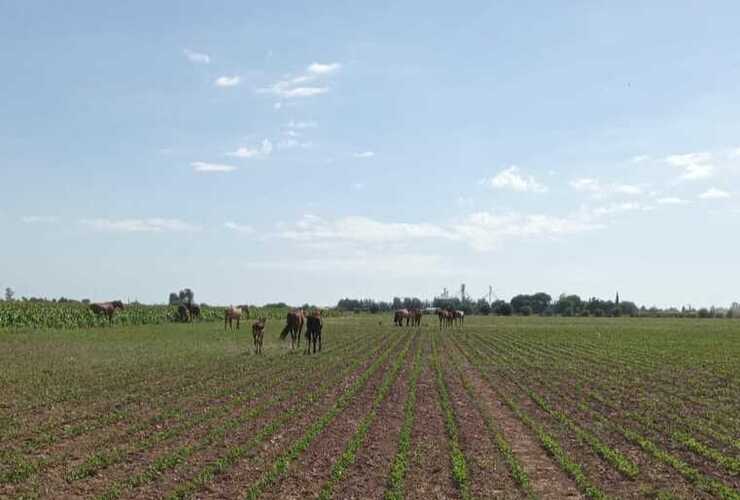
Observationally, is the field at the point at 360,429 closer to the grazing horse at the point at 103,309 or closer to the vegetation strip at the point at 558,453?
the vegetation strip at the point at 558,453

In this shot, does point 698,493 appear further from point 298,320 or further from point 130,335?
point 130,335

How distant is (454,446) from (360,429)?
2096 millimetres

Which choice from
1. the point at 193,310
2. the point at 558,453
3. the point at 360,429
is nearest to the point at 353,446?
the point at 360,429

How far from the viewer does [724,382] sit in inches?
867

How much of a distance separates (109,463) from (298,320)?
21.7 metres

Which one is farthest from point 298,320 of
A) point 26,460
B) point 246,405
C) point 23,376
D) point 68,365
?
point 26,460

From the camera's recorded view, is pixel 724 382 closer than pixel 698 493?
No

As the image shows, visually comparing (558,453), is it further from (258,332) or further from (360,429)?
(258,332)

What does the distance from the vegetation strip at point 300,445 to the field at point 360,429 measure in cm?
5

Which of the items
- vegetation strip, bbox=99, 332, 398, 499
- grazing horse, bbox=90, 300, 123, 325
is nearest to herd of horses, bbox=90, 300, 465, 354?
grazing horse, bbox=90, 300, 123, 325

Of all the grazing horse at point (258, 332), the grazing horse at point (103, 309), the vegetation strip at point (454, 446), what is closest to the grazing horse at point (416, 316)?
the grazing horse at point (103, 309)

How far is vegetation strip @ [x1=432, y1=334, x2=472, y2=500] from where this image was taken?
10.1m

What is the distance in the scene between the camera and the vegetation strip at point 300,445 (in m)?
9.83

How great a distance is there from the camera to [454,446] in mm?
12453
